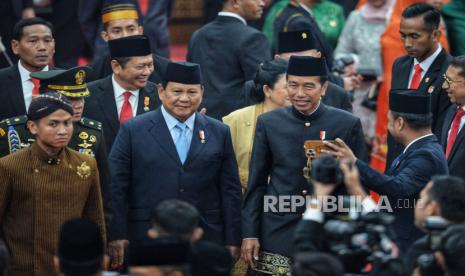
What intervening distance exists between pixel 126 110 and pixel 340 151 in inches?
88.0

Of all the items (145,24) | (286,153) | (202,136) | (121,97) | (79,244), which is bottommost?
(79,244)

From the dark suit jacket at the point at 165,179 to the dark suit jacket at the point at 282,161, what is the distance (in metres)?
0.16

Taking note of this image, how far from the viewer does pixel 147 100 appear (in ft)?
32.7

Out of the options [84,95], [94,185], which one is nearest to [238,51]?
[84,95]

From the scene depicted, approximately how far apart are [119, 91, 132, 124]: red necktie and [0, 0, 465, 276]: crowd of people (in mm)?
11

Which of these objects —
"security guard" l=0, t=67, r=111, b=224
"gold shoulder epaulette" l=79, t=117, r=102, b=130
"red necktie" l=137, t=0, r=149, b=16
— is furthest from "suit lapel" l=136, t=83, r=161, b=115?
"red necktie" l=137, t=0, r=149, b=16

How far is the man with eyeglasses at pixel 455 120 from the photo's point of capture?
955 centimetres

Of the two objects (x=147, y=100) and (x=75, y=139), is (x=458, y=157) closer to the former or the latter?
(x=147, y=100)

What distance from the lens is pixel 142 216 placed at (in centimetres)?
885

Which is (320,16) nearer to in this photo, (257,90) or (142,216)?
(257,90)

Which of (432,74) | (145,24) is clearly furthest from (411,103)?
(145,24)

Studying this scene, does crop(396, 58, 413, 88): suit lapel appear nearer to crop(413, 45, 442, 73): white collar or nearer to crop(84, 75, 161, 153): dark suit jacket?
crop(413, 45, 442, 73): white collar

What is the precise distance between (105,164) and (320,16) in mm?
5286

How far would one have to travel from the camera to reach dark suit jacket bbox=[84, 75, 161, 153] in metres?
9.77
